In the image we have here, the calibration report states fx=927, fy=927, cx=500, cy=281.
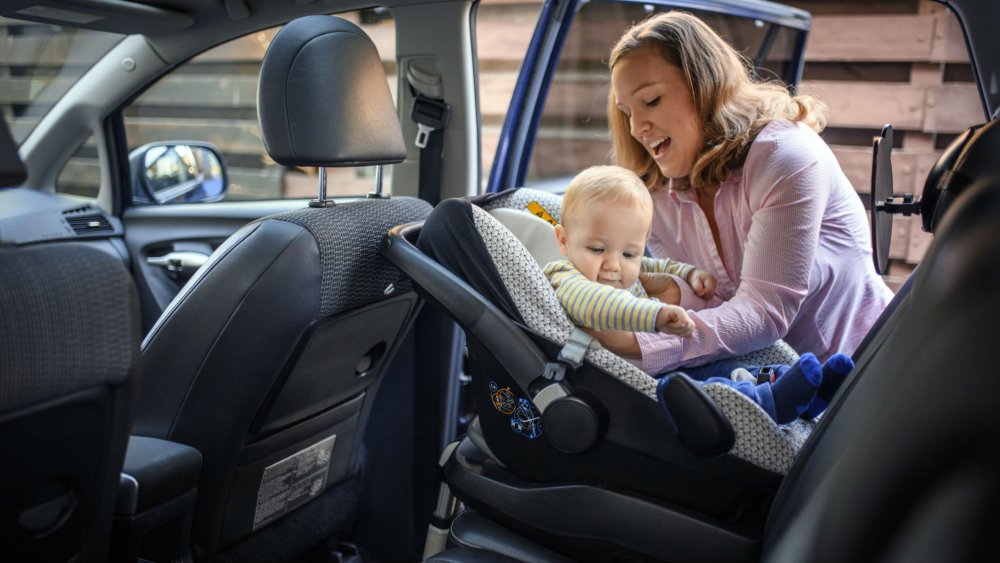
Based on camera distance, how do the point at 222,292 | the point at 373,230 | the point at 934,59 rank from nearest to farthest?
the point at 222,292 < the point at 373,230 < the point at 934,59

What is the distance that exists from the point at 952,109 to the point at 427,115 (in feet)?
4.99

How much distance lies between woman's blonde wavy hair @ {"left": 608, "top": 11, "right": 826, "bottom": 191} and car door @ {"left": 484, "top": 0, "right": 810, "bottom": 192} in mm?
544

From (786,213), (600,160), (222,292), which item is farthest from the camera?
(600,160)

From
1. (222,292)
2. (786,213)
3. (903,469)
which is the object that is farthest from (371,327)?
(903,469)

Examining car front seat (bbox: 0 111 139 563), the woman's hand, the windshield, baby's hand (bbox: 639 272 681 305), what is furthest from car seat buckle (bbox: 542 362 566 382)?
the windshield

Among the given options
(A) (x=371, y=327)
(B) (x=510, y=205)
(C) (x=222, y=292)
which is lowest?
(A) (x=371, y=327)

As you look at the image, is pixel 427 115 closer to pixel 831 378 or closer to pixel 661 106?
pixel 661 106

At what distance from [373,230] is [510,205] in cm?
29

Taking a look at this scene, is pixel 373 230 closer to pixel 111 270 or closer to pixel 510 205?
pixel 510 205

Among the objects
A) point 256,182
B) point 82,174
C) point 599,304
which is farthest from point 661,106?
point 256,182

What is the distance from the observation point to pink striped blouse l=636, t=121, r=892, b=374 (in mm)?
1584

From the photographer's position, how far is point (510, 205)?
75.6 inches

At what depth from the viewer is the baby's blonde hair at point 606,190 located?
1592 mm

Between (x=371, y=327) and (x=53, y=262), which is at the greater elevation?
(x=53, y=262)
